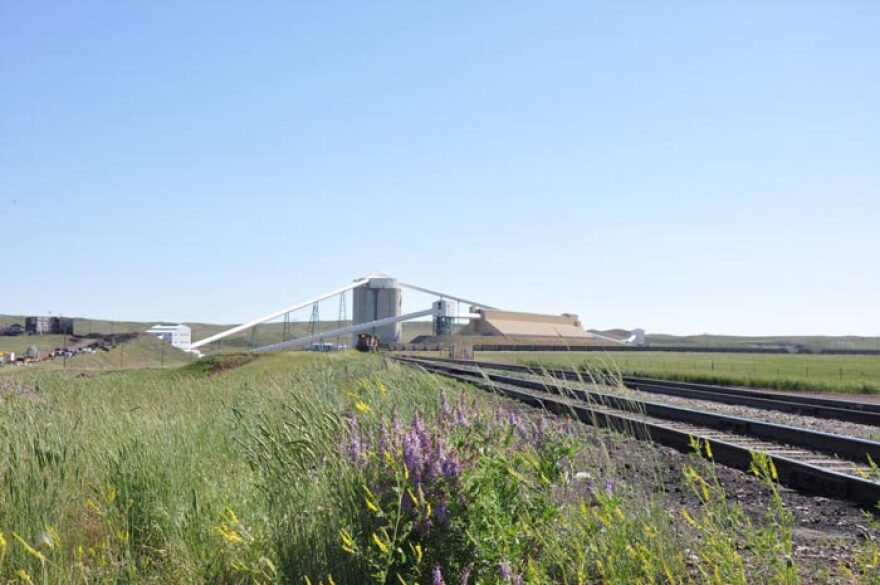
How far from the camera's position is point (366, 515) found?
4.47m

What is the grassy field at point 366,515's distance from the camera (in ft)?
13.3

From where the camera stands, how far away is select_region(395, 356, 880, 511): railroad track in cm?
743

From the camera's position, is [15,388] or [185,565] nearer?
[185,565]

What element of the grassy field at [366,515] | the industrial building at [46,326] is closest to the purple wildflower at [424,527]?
the grassy field at [366,515]

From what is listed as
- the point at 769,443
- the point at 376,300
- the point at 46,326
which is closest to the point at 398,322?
the point at 376,300

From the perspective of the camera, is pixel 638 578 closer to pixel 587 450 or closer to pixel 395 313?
pixel 587 450

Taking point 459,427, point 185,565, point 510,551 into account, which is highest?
point 459,427

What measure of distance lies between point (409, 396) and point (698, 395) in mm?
13626

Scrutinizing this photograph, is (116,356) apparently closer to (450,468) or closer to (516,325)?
(450,468)

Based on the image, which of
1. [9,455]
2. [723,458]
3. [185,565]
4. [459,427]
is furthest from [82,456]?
[723,458]

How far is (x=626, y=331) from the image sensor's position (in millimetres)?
193250

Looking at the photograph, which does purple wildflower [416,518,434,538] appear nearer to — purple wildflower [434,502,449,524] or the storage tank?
purple wildflower [434,502,449,524]

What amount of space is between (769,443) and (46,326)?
335ft

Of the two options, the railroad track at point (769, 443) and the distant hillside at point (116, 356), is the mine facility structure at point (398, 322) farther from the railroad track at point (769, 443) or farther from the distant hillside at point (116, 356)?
the railroad track at point (769, 443)
